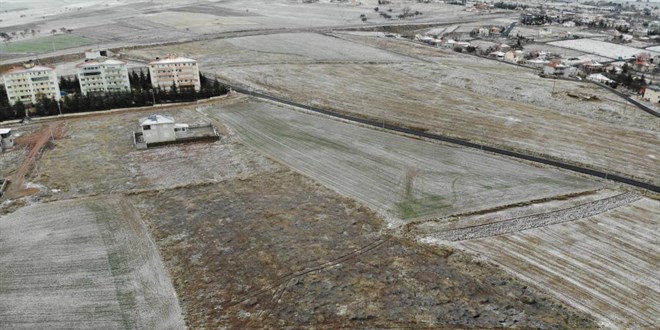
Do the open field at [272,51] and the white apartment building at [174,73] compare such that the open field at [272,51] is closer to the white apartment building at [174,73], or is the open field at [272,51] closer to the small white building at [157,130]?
the white apartment building at [174,73]

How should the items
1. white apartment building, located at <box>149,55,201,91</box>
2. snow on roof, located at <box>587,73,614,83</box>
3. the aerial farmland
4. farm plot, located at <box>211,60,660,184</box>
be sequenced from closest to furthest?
1. the aerial farmland
2. farm plot, located at <box>211,60,660,184</box>
3. white apartment building, located at <box>149,55,201,91</box>
4. snow on roof, located at <box>587,73,614,83</box>

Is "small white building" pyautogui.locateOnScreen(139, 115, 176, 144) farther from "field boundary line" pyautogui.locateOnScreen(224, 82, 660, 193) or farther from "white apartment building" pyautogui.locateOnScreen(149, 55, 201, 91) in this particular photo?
"white apartment building" pyautogui.locateOnScreen(149, 55, 201, 91)

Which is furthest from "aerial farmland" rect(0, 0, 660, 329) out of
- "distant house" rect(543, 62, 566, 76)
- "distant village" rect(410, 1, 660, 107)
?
"distant village" rect(410, 1, 660, 107)

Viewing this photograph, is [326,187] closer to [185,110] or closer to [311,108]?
[311,108]

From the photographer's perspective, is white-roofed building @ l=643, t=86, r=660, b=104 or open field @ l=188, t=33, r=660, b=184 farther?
white-roofed building @ l=643, t=86, r=660, b=104

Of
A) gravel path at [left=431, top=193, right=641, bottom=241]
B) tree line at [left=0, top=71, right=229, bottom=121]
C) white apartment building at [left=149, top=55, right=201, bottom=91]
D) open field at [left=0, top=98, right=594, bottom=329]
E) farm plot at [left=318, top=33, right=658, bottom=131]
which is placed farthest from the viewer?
white apartment building at [left=149, top=55, right=201, bottom=91]

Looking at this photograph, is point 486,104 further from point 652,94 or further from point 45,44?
point 45,44

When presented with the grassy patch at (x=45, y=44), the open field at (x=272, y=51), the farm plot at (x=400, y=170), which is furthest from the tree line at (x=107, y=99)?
the grassy patch at (x=45, y=44)

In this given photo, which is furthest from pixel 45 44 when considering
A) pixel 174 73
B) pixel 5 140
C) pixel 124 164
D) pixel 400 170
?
pixel 400 170
